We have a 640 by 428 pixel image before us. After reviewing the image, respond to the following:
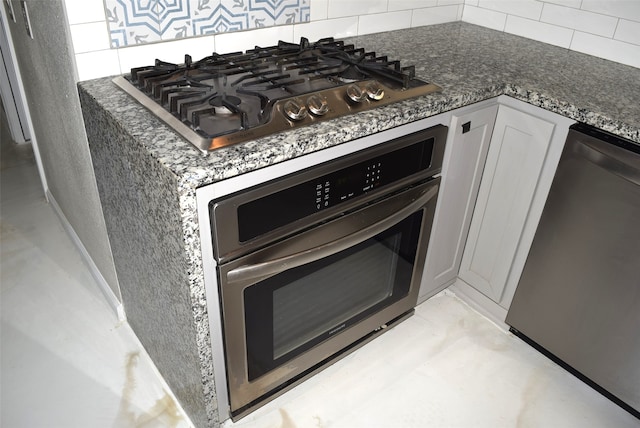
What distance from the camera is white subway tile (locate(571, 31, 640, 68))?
5.70ft

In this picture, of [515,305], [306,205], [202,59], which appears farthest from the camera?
[515,305]

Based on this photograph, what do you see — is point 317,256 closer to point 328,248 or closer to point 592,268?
point 328,248

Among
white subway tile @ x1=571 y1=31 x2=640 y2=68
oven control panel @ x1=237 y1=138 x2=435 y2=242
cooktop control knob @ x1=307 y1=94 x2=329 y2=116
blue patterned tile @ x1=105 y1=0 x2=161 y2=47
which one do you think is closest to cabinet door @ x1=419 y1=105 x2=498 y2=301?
oven control panel @ x1=237 y1=138 x2=435 y2=242

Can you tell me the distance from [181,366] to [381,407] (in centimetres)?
64

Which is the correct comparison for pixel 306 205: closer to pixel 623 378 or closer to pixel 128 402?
pixel 128 402

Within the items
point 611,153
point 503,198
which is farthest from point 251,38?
point 611,153

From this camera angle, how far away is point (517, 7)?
2.03 metres

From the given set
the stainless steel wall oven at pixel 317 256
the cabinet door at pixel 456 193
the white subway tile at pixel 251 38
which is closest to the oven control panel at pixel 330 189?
the stainless steel wall oven at pixel 317 256

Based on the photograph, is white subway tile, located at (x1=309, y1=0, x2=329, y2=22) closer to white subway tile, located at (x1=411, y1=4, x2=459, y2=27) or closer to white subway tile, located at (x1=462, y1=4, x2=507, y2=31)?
white subway tile, located at (x1=411, y1=4, x2=459, y2=27)

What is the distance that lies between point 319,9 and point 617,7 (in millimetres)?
1042

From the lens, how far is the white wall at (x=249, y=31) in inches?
51.2

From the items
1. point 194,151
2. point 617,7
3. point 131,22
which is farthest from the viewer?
point 617,7

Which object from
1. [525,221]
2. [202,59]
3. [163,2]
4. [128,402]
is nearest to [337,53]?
[202,59]

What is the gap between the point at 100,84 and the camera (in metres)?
1.33
